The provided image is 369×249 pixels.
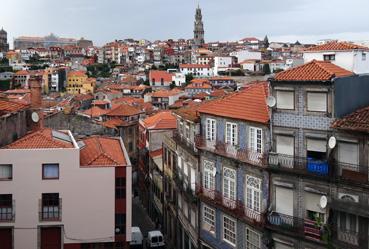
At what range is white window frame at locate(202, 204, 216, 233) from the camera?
31.7m

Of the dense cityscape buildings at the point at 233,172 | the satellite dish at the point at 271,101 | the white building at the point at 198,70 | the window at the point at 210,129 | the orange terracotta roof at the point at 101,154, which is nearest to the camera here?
the dense cityscape buildings at the point at 233,172

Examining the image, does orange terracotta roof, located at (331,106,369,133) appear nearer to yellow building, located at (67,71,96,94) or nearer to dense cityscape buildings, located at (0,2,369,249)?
dense cityscape buildings, located at (0,2,369,249)

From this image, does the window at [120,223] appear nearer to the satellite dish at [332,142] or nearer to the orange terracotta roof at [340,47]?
the satellite dish at [332,142]

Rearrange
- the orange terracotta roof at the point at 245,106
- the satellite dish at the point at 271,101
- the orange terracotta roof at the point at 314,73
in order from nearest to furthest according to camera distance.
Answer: the orange terracotta roof at the point at 314,73
the satellite dish at the point at 271,101
the orange terracotta roof at the point at 245,106

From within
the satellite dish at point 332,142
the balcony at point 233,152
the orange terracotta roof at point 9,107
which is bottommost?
the balcony at point 233,152

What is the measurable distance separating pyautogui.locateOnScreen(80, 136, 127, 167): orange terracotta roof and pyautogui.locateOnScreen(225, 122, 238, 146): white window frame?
6300mm

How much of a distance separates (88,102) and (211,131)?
3114 inches

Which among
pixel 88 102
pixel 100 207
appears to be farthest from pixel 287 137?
pixel 88 102

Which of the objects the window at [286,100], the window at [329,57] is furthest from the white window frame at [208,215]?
the window at [329,57]

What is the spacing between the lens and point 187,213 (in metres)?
36.9

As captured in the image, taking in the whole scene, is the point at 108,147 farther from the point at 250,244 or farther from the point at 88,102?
the point at 88,102

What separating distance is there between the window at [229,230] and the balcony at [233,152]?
364 centimetres

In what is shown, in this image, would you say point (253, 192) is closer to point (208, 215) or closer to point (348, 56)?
point (208, 215)

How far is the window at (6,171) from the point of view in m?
30.2
